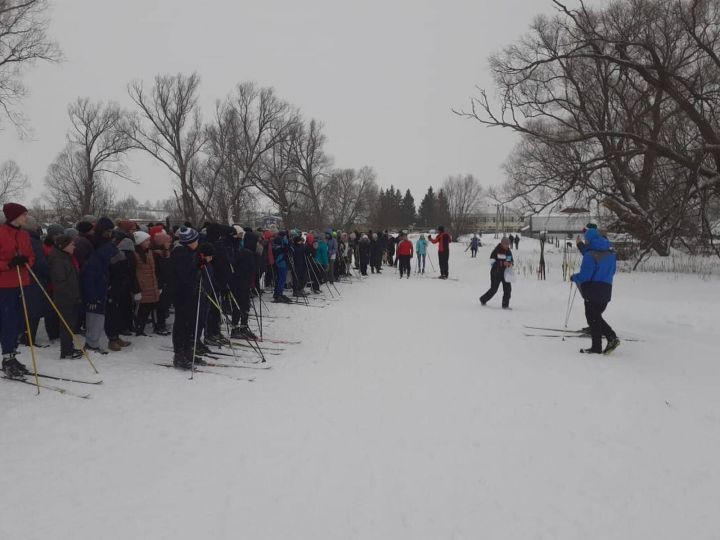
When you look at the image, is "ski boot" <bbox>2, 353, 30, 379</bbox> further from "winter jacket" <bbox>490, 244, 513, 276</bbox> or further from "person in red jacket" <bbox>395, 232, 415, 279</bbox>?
"person in red jacket" <bbox>395, 232, 415, 279</bbox>

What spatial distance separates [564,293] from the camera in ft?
44.3

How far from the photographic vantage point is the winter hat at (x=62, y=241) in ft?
20.0

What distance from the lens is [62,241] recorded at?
614 centimetres

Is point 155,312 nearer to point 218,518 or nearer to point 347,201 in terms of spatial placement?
point 218,518

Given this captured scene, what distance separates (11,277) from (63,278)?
87 cm

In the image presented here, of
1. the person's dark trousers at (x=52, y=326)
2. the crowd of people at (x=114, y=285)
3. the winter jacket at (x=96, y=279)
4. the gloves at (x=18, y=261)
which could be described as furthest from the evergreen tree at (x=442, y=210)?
the gloves at (x=18, y=261)

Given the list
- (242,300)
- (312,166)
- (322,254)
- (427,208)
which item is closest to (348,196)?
(312,166)

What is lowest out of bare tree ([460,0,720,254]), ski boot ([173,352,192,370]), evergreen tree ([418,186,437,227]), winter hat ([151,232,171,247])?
ski boot ([173,352,192,370])

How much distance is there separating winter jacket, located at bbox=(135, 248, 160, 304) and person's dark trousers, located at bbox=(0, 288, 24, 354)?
2.06 m

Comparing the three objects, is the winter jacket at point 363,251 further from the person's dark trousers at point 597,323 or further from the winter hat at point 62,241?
the winter hat at point 62,241

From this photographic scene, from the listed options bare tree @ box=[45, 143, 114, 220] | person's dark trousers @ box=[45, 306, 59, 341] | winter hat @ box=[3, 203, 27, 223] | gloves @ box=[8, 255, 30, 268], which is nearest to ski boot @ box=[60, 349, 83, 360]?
person's dark trousers @ box=[45, 306, 59, 341]

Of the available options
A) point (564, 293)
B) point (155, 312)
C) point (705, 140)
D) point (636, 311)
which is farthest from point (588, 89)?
point (155, 312)

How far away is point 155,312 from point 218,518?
230 inches

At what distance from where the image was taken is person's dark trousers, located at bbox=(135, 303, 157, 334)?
7.61 m
